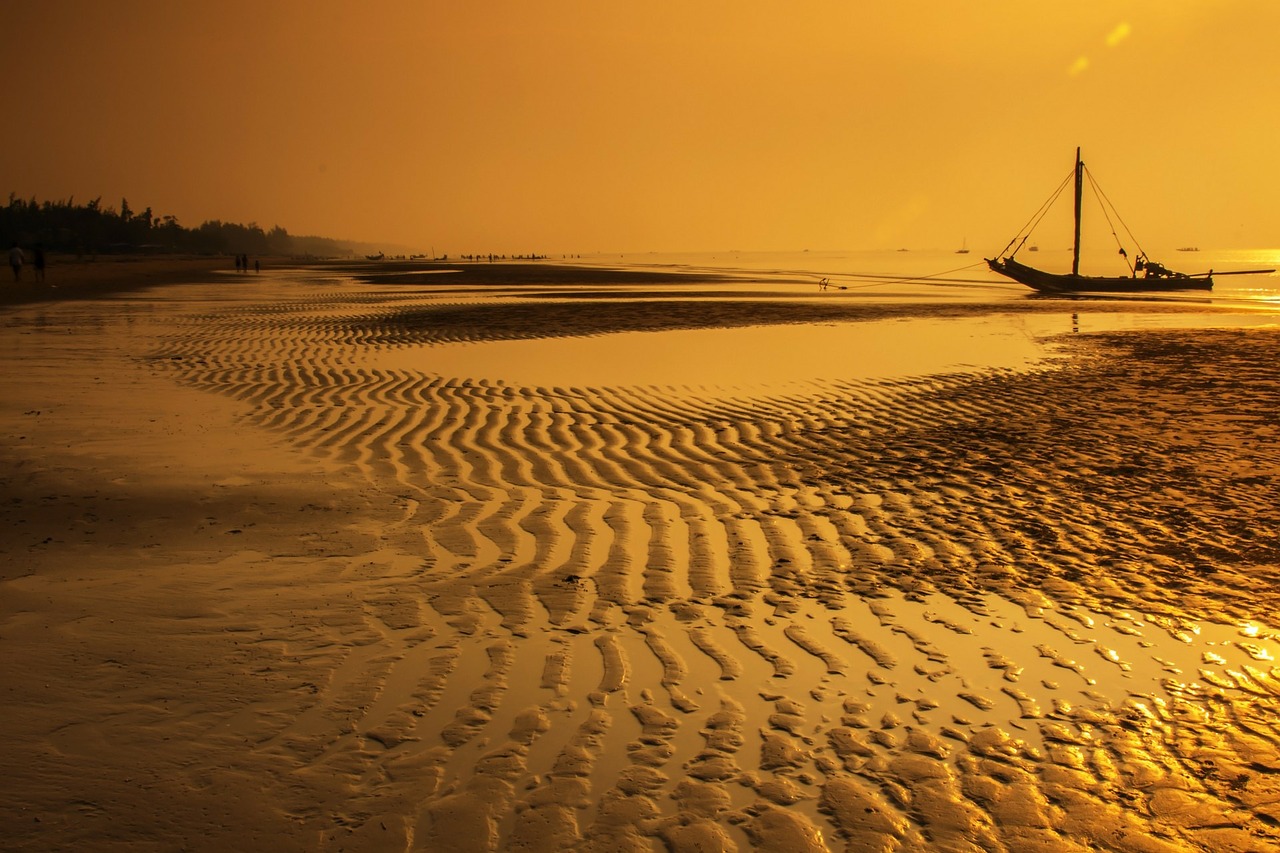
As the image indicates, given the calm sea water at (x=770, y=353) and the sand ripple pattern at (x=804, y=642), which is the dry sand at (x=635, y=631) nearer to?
the sand ripple pattern at (x=804, y=642)

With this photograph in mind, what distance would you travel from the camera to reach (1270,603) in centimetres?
526

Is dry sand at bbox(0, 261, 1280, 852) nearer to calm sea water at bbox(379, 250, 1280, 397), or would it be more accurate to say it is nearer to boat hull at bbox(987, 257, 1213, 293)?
calm sea water at bbox(379, 250, 1280, 397)

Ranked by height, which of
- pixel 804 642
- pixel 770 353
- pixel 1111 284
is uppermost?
pixel 1111 284

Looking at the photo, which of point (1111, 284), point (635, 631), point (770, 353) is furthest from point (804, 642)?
point (1111, 284)

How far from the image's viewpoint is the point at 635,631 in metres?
4.80

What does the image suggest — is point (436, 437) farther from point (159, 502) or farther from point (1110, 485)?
point (1110, 485)

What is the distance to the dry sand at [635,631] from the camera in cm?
319

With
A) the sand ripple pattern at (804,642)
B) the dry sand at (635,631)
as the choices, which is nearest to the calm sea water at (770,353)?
the dry sand at (635,631)

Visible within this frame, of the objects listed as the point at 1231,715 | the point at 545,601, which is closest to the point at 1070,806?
the point at 1231,715

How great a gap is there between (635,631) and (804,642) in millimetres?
887

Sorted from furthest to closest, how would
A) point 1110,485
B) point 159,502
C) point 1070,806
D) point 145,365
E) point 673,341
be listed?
point 673,341
point 145,365
point 1110,485
point 159,502
point 1070,806

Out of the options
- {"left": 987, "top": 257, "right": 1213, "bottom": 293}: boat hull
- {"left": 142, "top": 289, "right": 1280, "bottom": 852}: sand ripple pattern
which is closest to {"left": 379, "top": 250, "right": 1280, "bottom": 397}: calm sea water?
{"left": 142, "top": 289, "right": 1280, "bottom": 852}: sand ripple pattern

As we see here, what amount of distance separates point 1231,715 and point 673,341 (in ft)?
56.2

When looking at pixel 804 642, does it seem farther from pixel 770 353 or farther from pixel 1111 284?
pixel 1111 284
